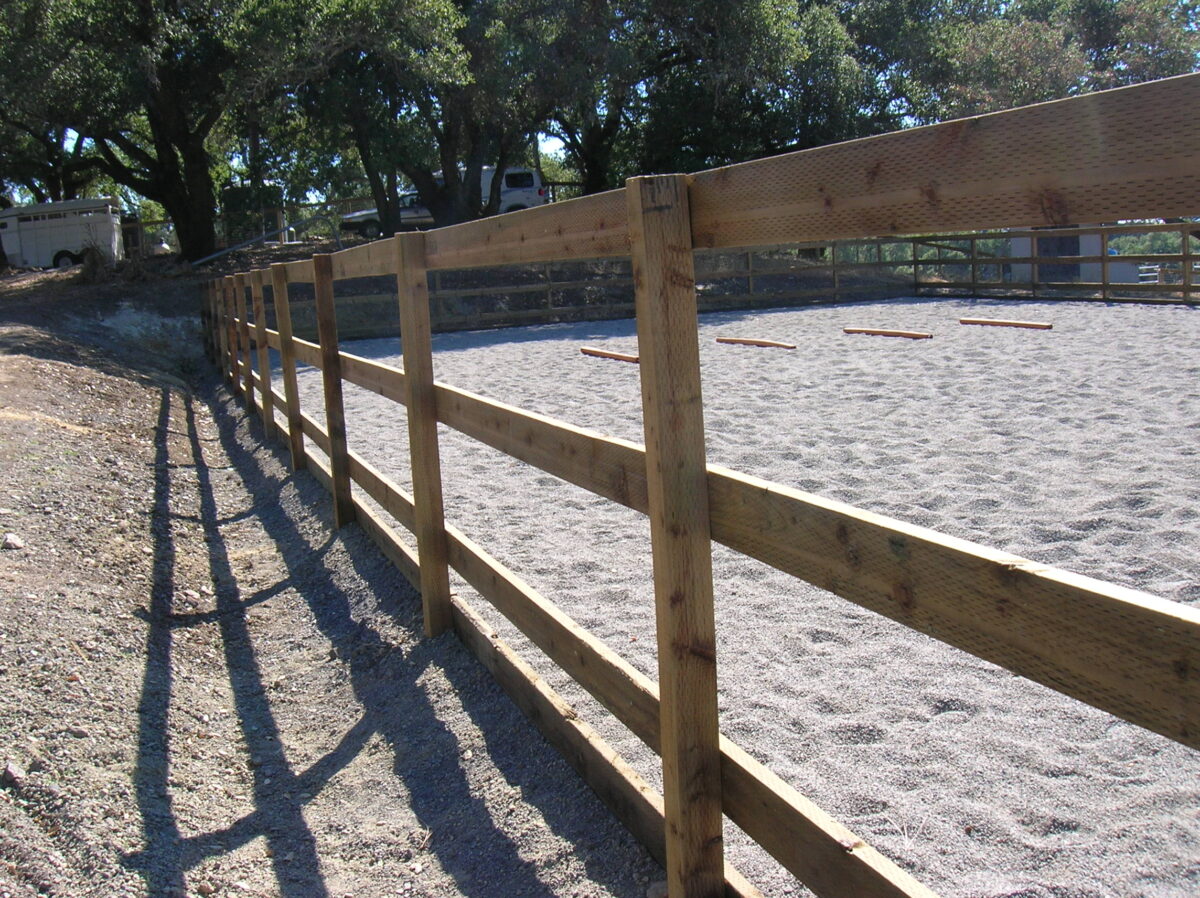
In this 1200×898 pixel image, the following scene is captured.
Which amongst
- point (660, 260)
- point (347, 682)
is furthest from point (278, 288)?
point (660, 260)

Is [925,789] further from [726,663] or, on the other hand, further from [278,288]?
[278,288]

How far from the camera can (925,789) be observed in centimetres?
268

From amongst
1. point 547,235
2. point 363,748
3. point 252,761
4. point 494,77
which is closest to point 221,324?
point 494,77

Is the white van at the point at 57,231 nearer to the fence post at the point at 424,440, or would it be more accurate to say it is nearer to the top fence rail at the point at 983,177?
the fence post at the point at 424,440

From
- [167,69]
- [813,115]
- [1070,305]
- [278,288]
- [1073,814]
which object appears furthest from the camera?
[813,115]

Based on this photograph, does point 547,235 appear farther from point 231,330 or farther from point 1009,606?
→ point 231,330

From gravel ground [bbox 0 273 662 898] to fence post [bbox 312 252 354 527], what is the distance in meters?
0.20

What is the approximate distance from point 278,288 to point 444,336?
1155 cm

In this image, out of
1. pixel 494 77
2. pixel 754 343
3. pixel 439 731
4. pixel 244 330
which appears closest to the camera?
pixel 439 731

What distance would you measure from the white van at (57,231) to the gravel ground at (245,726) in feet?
77.6

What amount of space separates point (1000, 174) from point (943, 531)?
361 centimetres

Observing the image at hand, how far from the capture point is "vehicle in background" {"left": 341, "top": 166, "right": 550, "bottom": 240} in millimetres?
27922

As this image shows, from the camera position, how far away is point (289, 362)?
6.96 meters

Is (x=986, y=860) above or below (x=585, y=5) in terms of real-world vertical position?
below
